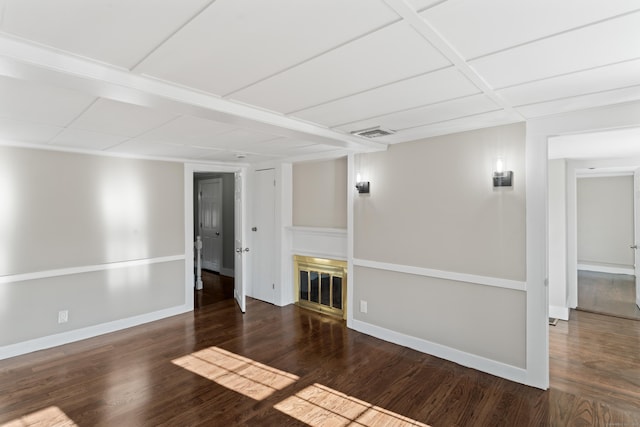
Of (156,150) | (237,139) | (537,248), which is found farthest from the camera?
(156,150)

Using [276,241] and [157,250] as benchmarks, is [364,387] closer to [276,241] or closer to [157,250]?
[276,241]

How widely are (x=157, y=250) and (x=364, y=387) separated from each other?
135 inches

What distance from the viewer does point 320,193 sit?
4949mm

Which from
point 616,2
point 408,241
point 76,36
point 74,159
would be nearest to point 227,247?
point 74,159

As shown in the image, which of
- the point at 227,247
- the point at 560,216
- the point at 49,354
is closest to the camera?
the point at 49,354

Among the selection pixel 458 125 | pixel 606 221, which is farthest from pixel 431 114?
pixel 606 221

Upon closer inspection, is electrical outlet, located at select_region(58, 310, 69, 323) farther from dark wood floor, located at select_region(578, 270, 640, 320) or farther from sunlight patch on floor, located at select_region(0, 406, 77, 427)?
dark wood floor, located at select_region(578, 270, 640, 320)

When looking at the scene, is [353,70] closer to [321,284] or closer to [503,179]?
[503,179]

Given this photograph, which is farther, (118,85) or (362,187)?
(362,187)

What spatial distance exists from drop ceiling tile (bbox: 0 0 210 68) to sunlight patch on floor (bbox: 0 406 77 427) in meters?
2.62

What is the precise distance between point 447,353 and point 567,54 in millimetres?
2848

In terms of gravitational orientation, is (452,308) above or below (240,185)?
below

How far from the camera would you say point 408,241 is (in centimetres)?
369

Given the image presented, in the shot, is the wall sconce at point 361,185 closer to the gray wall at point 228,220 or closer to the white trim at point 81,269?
the white trim at point 81,269
